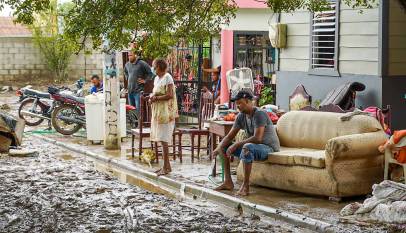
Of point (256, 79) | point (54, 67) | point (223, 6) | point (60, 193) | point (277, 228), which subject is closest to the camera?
point (277, 228)

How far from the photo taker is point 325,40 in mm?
16703

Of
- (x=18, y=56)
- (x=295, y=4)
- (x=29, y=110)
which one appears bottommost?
(x=29, y=110)

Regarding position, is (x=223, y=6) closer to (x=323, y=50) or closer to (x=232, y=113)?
(x=232, y=113)

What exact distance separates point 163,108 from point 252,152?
2581 mm

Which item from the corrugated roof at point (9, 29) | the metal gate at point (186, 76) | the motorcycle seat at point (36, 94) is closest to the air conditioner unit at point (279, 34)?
the metal gate at point (186, 76)

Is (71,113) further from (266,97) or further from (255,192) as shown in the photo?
(255,192)

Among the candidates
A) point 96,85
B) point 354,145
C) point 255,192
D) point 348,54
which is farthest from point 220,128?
point 96,85

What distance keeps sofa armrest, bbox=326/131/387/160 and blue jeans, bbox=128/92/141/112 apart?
9344 mm

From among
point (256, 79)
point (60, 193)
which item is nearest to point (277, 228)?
point (60, 193)

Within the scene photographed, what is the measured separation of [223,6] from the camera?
13453 mm

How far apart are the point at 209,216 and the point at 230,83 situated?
7.93 meters

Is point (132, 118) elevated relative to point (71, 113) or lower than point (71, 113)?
lower

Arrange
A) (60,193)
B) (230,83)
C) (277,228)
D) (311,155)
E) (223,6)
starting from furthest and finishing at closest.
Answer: (230,83) → (223,6) → (60,193) → (311,155) → (277,228)

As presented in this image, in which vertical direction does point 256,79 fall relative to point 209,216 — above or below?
above
